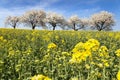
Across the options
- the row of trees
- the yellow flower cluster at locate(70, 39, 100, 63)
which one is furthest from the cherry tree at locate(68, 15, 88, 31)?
the yellow flower cluster at locate(70, 39, 100, 63)

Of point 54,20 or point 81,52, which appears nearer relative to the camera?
point 81,52

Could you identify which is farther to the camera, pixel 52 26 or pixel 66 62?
pixel 52 26

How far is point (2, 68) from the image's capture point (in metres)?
8.71

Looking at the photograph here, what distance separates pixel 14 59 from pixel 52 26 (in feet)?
273

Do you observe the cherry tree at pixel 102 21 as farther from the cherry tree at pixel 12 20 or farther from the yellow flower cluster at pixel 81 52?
the yellow flower cluster at pixel 81 52

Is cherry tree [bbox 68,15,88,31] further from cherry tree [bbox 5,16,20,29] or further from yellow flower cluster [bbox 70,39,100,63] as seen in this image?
yellow flower cluster [bbox 70,39,100,63]

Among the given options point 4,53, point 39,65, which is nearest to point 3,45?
point 4,53

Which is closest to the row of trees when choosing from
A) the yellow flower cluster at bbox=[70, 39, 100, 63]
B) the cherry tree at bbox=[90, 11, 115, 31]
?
the cherry tree at bbox=[90, 11, 115, 31]

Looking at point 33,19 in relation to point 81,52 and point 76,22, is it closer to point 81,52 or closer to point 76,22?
point 76,22

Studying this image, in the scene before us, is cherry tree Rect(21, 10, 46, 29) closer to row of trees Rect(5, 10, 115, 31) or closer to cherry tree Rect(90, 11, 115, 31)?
row of trees Rect(5, 10, 115, 31)

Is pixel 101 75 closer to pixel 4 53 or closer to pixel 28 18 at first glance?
pixel 4 53

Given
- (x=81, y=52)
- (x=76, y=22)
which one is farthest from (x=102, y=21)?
(x=81, y=52)

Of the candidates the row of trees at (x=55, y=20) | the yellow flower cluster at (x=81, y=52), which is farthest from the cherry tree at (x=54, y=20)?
the yellow flower cluster at (x=81, y=52)

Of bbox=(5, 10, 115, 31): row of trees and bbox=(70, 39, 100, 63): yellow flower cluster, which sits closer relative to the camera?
bbox=(70, 39, 100, 63): yellow flower cluster
